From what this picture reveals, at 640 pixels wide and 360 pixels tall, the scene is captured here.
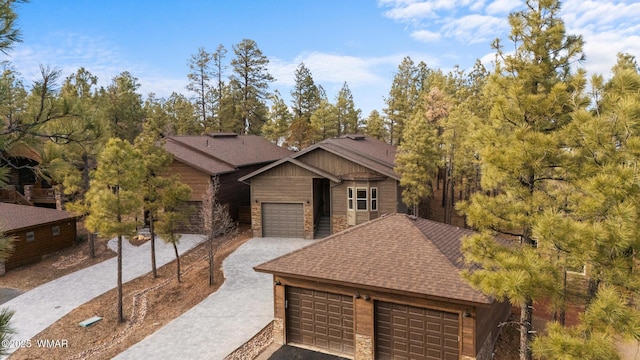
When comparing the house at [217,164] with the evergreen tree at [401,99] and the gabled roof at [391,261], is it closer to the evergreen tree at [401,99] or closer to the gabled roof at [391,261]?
the gabled roof at [391,261]

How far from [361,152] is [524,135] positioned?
68.4 feet

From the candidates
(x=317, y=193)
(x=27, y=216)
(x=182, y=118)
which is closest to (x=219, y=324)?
(x=317, y=193)

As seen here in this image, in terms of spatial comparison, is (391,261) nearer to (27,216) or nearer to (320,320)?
(320,320)

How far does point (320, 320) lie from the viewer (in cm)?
1188

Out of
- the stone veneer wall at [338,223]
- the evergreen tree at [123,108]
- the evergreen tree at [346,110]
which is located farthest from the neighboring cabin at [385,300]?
the evergreen tree at [346,110]

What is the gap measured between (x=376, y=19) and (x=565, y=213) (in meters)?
22.5

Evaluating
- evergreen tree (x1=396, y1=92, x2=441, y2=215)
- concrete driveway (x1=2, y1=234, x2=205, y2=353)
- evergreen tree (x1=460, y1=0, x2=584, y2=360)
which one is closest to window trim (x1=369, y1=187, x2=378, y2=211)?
evergreen tree (x1=396, y1=92, x2=441, y2=215)

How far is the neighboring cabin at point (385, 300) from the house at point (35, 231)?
18.7 meters

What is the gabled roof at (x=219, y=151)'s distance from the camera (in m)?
26.4

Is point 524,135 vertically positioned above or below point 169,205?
above

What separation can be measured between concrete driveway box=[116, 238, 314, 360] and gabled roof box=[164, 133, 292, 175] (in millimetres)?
9753

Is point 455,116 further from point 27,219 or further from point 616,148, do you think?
point 27,219

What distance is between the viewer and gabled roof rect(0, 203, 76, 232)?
22594 millimetres

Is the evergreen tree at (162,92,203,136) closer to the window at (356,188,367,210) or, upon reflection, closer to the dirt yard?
the dirt yard
